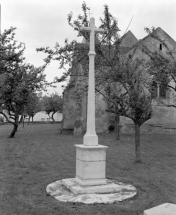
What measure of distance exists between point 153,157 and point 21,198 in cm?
683

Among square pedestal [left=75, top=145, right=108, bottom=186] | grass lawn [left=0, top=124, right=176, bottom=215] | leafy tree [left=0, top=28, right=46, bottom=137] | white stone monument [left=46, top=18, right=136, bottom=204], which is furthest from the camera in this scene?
leafy tree [left=0, top=28, right=46, bottom=137]

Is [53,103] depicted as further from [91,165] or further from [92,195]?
[92,195]

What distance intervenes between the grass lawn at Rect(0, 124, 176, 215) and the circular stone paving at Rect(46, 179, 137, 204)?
0.17 metres

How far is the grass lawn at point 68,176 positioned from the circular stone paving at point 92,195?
0.17m

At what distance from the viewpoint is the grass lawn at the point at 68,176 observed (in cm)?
484

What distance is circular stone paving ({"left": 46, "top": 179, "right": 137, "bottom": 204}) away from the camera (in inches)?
208

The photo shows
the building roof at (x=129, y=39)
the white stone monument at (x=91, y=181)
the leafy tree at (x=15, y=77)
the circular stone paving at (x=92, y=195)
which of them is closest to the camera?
the circular stone paving at (x=92, y=195)

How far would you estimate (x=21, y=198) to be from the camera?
5.45 m

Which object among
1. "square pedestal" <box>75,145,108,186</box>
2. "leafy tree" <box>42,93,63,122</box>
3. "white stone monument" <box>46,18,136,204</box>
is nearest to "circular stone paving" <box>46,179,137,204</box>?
"white stone monument" <box>46,18,136,204</box>

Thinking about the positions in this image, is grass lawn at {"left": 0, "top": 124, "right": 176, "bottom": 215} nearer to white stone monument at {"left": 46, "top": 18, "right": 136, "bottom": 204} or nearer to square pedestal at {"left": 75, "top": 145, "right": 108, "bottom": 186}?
white stone monument at {"left": 46, "top": 18, "right": 136, "bottom": 204}

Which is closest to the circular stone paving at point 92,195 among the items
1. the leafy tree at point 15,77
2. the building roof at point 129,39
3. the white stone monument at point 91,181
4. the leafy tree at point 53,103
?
the white stone monument at point 91,181

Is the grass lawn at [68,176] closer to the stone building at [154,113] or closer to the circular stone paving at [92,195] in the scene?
the circular stone paving at [92,195]

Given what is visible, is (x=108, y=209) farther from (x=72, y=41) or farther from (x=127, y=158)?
(x=72, y=41)

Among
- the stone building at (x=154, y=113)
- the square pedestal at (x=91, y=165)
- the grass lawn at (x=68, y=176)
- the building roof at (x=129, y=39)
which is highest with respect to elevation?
the building roof at (x=129, y=39)
